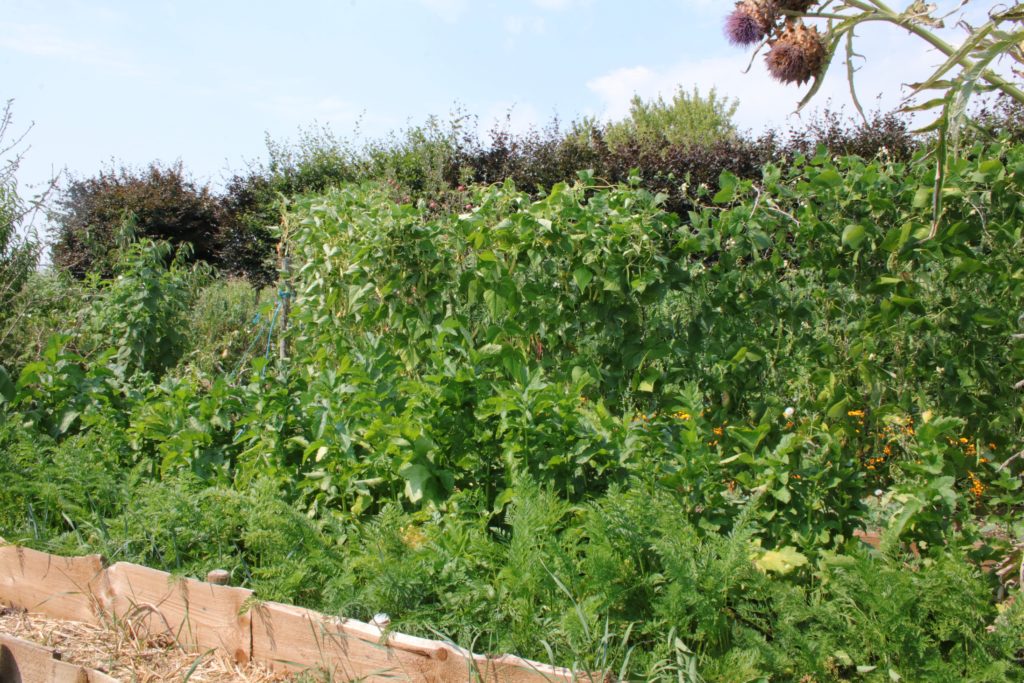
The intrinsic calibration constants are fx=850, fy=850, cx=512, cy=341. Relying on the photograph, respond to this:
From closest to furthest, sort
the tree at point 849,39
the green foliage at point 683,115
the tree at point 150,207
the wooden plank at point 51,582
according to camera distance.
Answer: the tree at point 849,39, the wooden plank at point 51,582, the tree at point 150,207, the green foliage at point 683,115

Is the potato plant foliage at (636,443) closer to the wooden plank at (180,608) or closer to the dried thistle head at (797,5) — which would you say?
the wooden plank at (180,608)

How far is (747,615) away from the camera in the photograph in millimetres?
2141

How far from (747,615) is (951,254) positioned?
5.39ft

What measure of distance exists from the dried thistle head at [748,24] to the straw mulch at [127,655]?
7.22 feet

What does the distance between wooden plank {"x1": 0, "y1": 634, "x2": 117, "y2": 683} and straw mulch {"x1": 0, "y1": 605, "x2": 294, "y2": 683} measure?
0.07 metres

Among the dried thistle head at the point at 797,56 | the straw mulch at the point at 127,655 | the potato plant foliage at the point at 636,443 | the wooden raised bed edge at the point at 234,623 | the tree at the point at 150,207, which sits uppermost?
the tree at the point at 150,207

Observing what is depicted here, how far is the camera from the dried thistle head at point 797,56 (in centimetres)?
221

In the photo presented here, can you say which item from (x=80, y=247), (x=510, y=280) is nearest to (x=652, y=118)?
(x=80, y=247)

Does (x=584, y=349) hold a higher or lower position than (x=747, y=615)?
higher

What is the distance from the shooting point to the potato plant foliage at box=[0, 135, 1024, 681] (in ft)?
7.01

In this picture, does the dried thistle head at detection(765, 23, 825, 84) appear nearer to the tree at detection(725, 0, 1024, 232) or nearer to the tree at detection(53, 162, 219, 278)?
the tree at detection(725, 0, 1024, 232)

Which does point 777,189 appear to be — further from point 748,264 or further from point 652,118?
point 652,118

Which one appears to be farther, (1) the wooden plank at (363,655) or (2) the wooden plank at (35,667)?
(2) the wooden plank at (35,667)

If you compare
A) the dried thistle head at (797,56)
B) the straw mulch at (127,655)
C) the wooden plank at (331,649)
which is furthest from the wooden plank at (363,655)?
the dried thistle head at (797,56)
